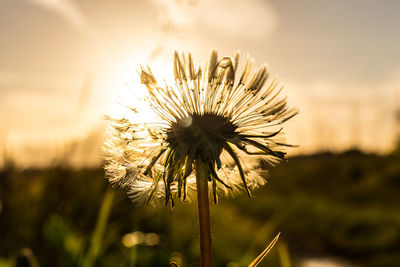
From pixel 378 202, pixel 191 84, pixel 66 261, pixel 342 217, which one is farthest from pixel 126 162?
pixel 378 202

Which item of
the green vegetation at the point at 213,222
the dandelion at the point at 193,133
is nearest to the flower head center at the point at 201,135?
the dandelion at the point at 193,133

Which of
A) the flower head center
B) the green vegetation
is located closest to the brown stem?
the flower head center

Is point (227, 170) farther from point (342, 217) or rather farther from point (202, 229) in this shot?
point (342, 217)

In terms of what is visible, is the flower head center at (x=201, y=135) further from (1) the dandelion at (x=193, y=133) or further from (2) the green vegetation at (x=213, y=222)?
(2) the green vegetation at (x=213, y=222)

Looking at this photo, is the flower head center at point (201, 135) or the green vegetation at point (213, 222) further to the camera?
the green vegetation at point (213, 222)

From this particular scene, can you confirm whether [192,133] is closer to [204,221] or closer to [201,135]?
[201,135]

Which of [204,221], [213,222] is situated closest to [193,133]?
[204,221]

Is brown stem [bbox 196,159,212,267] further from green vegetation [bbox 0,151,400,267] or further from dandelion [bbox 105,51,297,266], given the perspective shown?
green vegetation [bbox 0,151,400,267]

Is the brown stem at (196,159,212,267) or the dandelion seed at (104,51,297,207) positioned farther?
the dandelion seed at (104,51,297,207)
